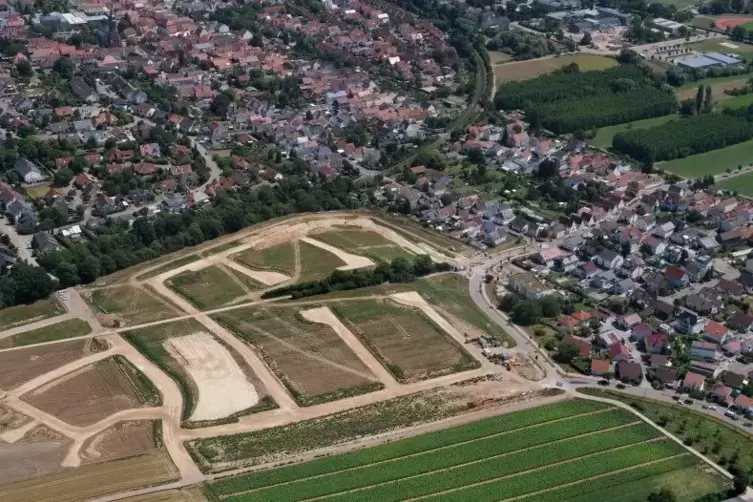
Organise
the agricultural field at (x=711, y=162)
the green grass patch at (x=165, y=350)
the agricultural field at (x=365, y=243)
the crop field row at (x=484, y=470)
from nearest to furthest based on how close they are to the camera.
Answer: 1. the crop field row at (x=484, y=470)
2. the green grass patch at (x=165, y=350)
3. the agricultural field at (x=365, y=243)
4. the agricultural field at (x=711, y=162)

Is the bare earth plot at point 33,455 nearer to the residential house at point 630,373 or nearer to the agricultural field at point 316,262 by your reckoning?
the agricultural field at point 316,262

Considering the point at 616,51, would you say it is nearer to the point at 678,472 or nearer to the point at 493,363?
the point at 493,363

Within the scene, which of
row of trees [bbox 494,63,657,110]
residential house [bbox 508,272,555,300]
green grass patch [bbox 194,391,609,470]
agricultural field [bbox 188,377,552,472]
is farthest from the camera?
row of trees [bbox 494,63,657,110]

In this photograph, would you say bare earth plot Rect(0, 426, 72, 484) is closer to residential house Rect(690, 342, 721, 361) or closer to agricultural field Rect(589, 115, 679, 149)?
residential house Rect(690, 342, 721, 361)

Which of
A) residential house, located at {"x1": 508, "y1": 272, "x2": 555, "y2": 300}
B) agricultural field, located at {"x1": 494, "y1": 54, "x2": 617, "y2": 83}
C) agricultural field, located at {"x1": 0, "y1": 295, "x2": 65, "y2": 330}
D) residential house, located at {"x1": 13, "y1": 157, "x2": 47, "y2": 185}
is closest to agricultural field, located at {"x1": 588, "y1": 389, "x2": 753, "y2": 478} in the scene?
residential house, located at {"x1": 508, "y1": 272, "x2": 555, "y2": 300}

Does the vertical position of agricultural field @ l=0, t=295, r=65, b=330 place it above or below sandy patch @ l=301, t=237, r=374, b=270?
below

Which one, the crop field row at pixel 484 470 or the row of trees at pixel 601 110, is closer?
the crop field row at pixel 484 470

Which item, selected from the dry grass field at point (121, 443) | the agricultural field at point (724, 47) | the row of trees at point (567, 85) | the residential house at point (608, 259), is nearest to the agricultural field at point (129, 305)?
the dry grass field at point (121, 443)
